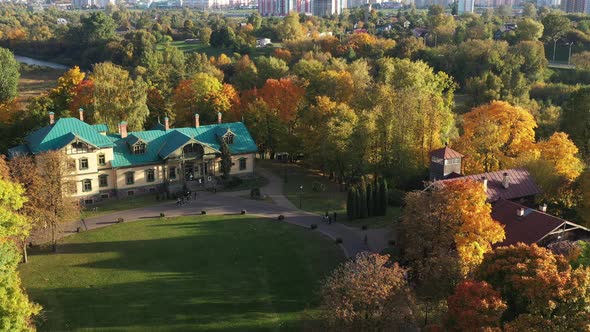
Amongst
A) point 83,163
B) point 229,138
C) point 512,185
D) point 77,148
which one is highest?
point 77,148

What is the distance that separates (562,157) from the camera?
47.1 meters

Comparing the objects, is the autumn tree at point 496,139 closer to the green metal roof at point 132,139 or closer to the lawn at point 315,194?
the lawn at point 315,194

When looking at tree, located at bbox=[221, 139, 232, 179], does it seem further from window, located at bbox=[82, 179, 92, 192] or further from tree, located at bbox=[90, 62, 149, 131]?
tree, located at bbox=[90, 62, 149, 131]

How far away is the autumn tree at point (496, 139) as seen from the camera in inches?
1953

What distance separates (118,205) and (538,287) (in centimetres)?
3841

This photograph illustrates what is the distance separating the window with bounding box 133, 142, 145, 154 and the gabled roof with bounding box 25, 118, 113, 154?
248 cm

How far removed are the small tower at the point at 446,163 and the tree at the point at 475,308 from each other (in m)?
21.8

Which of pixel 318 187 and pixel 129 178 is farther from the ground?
pixel 129 178

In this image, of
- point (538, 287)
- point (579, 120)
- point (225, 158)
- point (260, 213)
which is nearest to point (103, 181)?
point (225, 158)

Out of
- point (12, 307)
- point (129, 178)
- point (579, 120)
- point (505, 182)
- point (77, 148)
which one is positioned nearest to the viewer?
point (12, 307)

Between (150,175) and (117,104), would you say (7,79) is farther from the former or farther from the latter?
(150,175)

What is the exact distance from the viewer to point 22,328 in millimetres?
24047

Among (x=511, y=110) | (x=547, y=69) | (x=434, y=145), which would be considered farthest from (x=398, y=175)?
(x=547, y=69)

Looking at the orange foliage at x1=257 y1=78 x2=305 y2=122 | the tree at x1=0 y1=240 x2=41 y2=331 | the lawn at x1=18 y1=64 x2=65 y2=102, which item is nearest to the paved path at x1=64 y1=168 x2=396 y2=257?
the orange foliage at x1=257 y1=78 x2=305 y2=122
